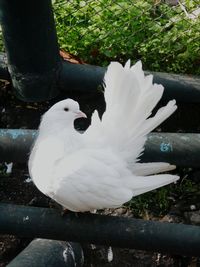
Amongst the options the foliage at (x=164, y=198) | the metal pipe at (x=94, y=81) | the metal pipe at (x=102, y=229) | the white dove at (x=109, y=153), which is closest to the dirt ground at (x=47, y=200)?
the foliage at (x=164, y=198)

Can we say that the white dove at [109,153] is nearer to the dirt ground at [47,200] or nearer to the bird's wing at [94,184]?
the bird's wing at [94,184]

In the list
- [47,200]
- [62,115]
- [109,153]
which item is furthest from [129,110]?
[47,200]

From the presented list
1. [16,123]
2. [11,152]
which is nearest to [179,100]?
[16,123]

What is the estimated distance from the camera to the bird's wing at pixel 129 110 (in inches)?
86.4

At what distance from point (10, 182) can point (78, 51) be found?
3.41ft

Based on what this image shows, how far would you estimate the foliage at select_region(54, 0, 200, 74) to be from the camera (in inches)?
150

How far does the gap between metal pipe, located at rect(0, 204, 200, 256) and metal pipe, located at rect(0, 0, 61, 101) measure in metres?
1.17

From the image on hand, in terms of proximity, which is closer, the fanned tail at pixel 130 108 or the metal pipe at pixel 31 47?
the fanned tail at pixel 130 108

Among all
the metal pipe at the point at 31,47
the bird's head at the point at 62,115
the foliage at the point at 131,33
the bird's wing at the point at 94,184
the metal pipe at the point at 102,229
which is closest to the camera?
the metal pipe at the point at 102,229

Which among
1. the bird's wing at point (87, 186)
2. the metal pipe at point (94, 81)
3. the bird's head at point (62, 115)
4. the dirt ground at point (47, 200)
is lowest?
the dirt ground at point (47, 200)

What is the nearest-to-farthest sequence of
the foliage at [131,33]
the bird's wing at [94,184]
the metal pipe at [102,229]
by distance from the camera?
the metal pipe at [102,229], the bird's wing at [94,184], the foliage at [131,33]

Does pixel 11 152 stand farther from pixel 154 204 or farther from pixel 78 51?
pixel 78 51

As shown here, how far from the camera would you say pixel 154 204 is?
329 centimetres

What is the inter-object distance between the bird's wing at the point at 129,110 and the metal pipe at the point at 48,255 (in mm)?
513
